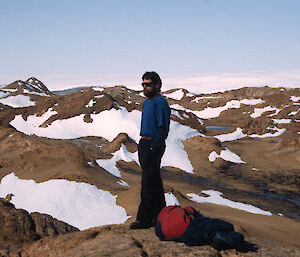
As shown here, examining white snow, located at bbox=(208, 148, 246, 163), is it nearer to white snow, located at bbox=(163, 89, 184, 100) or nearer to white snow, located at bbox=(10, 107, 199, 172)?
white snow, located at bbox=(10, 107, 199, 172)

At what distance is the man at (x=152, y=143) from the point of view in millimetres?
5895

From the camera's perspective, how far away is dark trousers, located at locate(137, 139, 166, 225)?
6.06 meters

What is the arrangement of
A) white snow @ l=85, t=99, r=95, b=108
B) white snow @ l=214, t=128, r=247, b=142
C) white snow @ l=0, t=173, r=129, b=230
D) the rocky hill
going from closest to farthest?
the rocky hill
white snow @ l=0, t=173, r=129, b=230
white snow @ l=85, t=99, r=95, b=108
white snow @ l=214, t=128, r=247, b=142

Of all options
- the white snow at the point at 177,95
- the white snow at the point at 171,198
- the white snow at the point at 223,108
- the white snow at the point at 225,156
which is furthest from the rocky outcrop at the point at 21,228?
the white snow at the point at 177,95

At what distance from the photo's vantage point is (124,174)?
103ft

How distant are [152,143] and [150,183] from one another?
2.91 ft

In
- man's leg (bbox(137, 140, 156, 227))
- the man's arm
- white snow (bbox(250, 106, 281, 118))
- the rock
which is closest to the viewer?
the man's arm

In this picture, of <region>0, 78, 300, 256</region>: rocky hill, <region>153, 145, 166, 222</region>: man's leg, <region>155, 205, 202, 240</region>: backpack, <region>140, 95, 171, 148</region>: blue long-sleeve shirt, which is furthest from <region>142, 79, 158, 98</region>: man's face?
<region>0, 78, 300, 256</region>: rocky hill

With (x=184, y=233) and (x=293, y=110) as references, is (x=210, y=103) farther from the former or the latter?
(x=184, y=233)

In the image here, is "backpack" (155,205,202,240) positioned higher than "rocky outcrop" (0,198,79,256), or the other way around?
"backpack" (155,205,202,240)

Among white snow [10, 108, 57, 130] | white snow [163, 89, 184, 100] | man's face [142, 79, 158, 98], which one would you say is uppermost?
white snow [163, 89, 184, 100]

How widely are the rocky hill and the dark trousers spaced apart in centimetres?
39

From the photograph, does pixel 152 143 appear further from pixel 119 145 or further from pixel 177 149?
pixel 177 149

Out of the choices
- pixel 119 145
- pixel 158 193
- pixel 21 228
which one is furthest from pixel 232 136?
pixel 158 193
